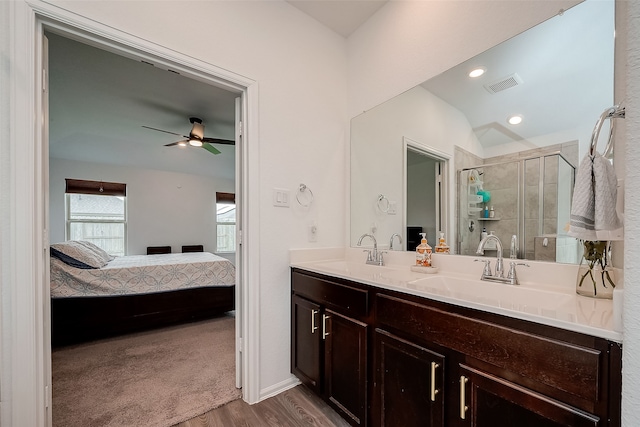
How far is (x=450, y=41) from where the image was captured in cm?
163

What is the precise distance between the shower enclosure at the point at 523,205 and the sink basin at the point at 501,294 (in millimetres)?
233

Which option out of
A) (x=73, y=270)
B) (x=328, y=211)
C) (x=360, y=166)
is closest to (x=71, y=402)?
(x=73, y=270)

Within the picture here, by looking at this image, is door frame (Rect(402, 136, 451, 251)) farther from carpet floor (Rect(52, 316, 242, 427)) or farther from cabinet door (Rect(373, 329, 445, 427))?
carpet floor (Rect(52, 316, 242, 427))

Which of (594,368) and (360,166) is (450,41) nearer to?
(360,166)

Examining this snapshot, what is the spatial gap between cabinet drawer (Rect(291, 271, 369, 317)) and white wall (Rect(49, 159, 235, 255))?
190 inches

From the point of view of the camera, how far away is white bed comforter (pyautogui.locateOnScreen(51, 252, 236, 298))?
8.63ft

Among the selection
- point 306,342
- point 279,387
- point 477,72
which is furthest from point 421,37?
point 279,387

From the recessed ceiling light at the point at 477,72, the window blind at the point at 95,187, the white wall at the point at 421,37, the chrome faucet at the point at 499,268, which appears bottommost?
the chrome faucet at the point at 499,268

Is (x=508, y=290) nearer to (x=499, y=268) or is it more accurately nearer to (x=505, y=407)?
(x=499, y=268)

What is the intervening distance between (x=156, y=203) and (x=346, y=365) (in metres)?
5.54

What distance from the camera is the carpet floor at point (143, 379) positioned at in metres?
1.64

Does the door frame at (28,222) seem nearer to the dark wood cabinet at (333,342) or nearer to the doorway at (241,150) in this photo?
the doorway at (241,150)

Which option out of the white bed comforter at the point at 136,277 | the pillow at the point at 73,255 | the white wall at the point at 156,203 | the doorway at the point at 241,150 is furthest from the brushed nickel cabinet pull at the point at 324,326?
the white wall at the point at 156,203

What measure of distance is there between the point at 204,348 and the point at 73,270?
5.24ft
